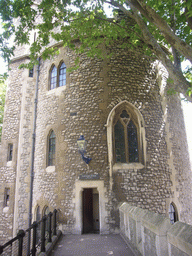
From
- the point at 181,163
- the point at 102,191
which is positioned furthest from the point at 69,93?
the point at 181,163

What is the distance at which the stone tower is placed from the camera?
330 inches

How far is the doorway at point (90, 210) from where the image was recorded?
957 cm

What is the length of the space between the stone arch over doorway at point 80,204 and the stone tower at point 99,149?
36 mm

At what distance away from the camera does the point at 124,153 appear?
8805 mm

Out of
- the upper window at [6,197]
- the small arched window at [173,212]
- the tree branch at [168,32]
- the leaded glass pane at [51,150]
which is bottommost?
the small arched window at [173,212]

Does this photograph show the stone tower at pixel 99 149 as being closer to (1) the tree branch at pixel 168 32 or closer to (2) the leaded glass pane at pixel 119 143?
(2) the leaded glass pane at pixel 119 143

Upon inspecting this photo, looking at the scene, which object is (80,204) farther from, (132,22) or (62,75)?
(132,22)

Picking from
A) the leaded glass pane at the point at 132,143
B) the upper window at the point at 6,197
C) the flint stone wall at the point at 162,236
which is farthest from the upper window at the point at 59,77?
the flint stone wall at the point at 162,236

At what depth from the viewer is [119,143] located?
29.1ft

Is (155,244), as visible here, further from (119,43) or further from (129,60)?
(119,43)

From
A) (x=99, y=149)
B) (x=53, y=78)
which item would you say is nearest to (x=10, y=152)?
(x=53, y=78)

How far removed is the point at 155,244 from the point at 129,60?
8017mm

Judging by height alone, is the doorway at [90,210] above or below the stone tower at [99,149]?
below

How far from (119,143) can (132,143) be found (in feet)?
1.86
